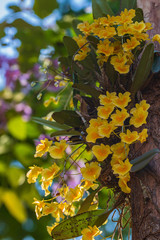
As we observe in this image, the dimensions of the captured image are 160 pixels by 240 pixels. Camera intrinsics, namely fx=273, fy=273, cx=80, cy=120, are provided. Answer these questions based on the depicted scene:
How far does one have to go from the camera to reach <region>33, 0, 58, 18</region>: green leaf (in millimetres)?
1451

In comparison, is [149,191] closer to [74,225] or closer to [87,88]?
[74,225]

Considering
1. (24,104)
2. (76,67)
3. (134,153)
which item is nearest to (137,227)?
(134,153)

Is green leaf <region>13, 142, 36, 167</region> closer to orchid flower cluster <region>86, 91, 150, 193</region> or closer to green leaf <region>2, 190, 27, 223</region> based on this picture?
green leaf <region>2, 190, 27, 223</region>

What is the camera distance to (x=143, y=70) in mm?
696

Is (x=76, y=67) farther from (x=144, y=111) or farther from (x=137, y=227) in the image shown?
(x=137, y=227)

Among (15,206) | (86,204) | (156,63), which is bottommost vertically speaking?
(15,206)

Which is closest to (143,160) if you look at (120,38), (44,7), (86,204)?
(86,204)

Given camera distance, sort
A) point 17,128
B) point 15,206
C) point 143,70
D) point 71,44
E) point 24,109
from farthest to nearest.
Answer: point 24,109 → point 17,128 → point 15,206 → point 71,44 → point 143,70

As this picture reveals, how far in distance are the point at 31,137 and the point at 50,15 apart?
27.9 inches

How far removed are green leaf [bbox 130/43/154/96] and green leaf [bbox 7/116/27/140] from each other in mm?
631

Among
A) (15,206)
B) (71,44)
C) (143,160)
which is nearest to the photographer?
(143,160)

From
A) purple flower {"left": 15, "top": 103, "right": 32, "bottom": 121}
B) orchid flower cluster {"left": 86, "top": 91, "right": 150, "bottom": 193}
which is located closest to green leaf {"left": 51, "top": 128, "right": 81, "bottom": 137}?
orchid flower cluster {"left": 86, "top": 91, "right": 150, "bottom": 193}

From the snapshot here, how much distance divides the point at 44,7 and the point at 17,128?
2.28ft

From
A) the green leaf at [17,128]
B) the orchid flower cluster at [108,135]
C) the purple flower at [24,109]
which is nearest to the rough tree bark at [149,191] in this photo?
the orchid flower cluster at [108,135]
